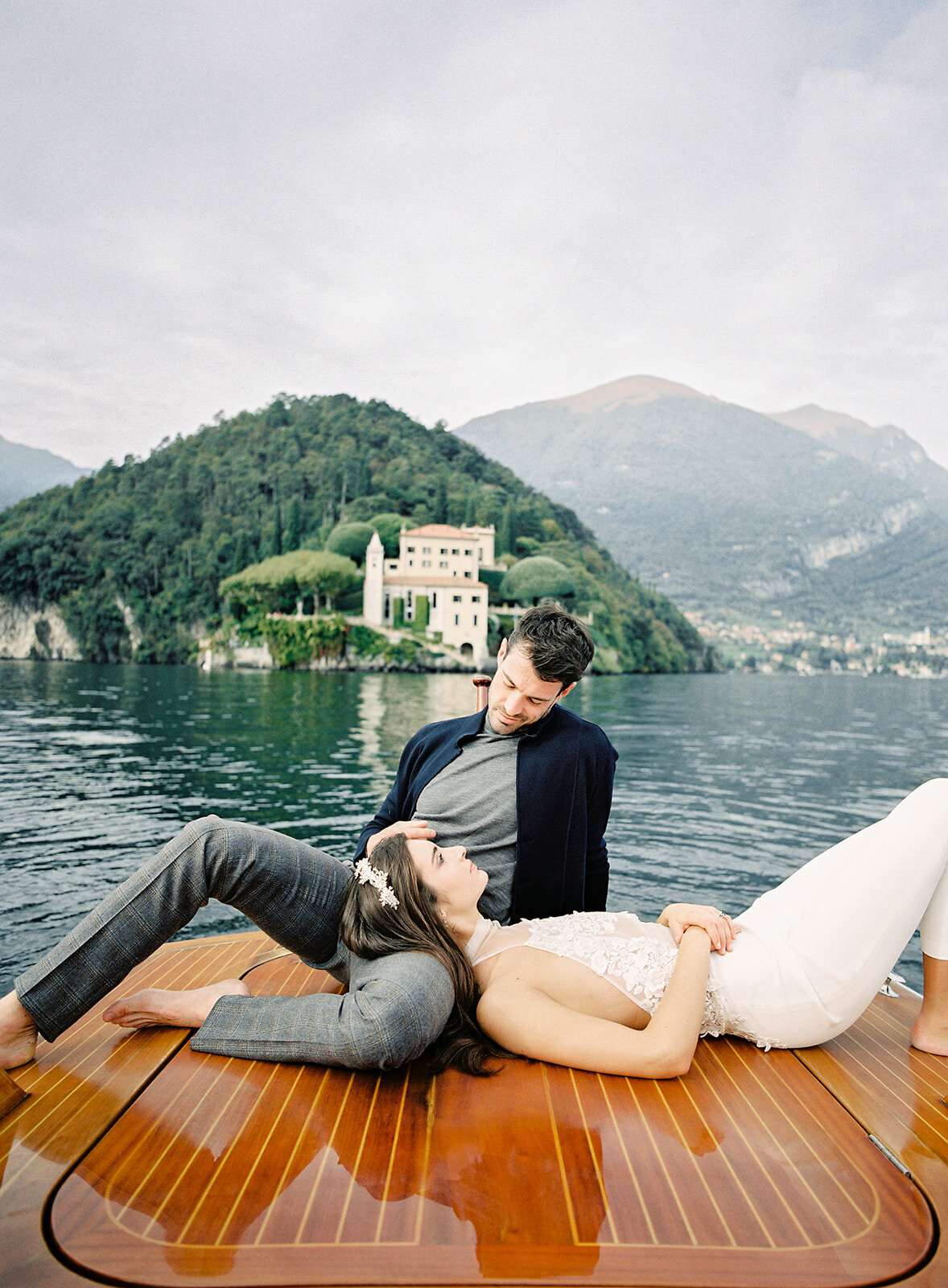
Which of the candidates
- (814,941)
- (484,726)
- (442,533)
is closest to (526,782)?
(484,726)

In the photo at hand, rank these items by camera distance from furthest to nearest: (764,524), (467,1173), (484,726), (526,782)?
(764,524) < (484,726) < (526,782) < (467,1173)

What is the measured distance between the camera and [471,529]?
62.0 meters

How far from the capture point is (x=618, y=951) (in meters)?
2.49

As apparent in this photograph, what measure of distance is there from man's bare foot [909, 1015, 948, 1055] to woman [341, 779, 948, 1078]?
154mm

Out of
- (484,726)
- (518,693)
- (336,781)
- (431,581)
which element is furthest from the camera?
(431,581)

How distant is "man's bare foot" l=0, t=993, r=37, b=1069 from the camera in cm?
224

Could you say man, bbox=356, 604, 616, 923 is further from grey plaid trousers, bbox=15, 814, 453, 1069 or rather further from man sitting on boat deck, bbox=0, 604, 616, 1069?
grey plaid trousers, bbox=15, 814, 453, 1069

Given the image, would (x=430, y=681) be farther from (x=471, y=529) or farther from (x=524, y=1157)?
(x=524, y=1157)

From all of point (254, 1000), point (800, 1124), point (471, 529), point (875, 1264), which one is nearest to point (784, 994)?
point (800, 1124)

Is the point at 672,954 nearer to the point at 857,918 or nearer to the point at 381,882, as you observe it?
the point at 857,918

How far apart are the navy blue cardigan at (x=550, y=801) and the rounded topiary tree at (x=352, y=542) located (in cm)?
5857

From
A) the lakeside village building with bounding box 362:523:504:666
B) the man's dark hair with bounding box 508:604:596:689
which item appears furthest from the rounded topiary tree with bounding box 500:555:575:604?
the man's dark hair with bounding box 508:604:596:689

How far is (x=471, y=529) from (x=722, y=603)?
72.3 m

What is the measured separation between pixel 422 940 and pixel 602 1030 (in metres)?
0.54
